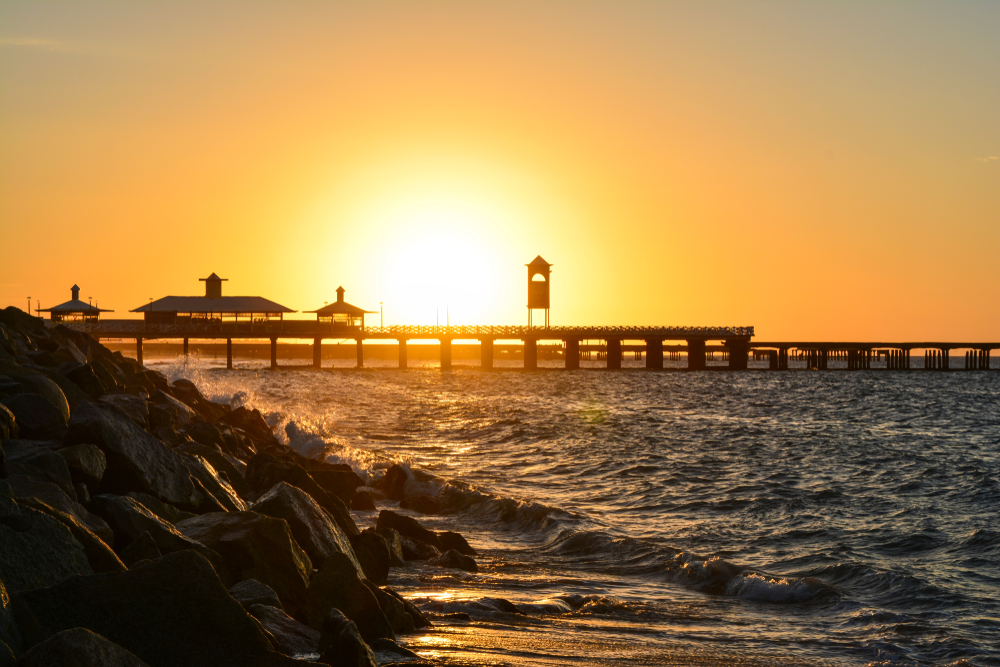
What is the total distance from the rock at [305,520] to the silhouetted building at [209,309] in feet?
266

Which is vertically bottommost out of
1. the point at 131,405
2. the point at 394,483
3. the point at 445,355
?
the point at 394,483

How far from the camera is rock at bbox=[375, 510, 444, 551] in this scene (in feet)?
39.3

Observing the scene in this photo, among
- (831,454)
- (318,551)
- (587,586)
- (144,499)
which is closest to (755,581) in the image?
(587,586)

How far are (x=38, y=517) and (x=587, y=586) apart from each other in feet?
21.8

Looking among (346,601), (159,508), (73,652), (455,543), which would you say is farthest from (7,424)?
(73,652)

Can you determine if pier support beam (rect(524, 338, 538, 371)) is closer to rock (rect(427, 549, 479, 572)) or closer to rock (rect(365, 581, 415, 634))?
rock (rect(427, 549, 479, 572))

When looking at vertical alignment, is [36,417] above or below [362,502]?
above

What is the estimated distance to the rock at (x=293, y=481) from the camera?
11.3 m

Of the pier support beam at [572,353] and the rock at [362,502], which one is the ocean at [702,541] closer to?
the rock at [362,502]

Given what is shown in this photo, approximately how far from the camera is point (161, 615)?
5332 millimetres

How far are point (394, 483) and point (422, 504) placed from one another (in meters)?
2.06

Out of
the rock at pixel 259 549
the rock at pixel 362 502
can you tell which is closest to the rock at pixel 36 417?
the rock at pixel 259 549

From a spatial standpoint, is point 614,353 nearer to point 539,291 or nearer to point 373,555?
point 539,291

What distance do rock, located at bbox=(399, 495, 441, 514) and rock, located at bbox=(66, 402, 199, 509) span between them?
712 centimetres
